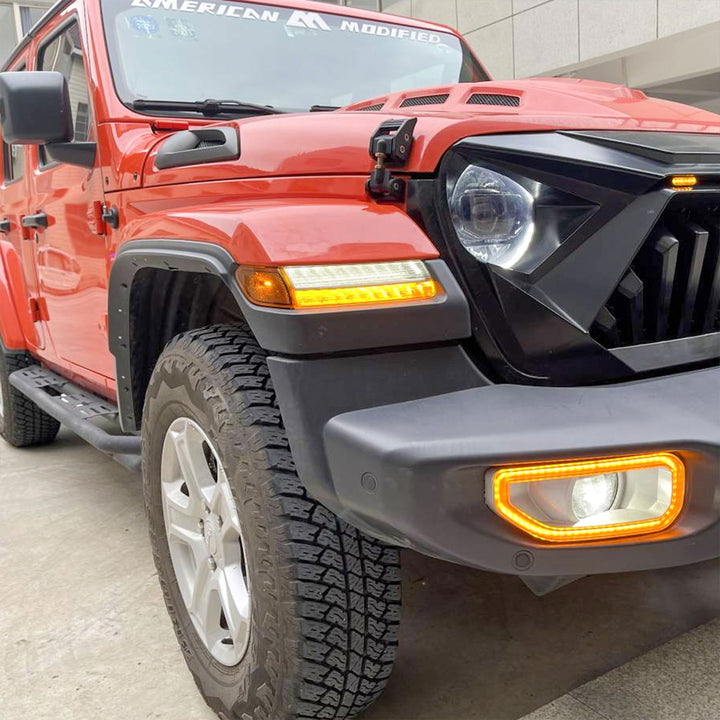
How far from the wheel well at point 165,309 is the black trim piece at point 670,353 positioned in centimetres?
92

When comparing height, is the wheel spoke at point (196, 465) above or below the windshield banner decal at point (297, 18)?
below

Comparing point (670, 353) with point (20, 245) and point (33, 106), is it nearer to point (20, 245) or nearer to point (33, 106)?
point (33, 106)

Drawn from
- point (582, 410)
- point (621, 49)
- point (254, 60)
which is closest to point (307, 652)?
point (582, 410)

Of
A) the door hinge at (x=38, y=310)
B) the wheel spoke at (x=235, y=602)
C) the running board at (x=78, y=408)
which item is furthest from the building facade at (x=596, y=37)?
the wheel spoke at (x=235, y=602)

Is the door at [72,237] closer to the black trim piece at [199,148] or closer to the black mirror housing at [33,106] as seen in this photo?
the black mirror housing at [33,106]

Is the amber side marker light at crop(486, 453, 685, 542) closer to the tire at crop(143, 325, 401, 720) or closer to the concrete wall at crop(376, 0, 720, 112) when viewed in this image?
the tire at crop(143, 325, 401, 720)

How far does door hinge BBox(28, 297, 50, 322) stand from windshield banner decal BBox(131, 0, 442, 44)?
142cm

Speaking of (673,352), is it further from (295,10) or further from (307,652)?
(295,10)

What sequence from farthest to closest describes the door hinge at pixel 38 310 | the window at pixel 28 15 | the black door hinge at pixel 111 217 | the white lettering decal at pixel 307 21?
1. the window at pixel 28 15
2. the door hinge at pixel 38 310
3. the white lettering decal at pixel 307 21
4. the black door hinge at pixel 111 217

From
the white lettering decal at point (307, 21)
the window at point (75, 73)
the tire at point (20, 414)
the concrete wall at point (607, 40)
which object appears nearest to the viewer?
the window at point (75, 73)

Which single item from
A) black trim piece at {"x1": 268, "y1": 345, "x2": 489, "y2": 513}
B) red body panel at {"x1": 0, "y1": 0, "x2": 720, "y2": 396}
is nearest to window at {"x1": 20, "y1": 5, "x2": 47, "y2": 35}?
red body panel at {"x1": 0, "y1": 0, "x2": 720, "y2": 396}

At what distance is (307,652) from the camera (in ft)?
5.01

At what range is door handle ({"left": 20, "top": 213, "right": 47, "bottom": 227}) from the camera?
3144 mm

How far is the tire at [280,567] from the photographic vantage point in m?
1.52
